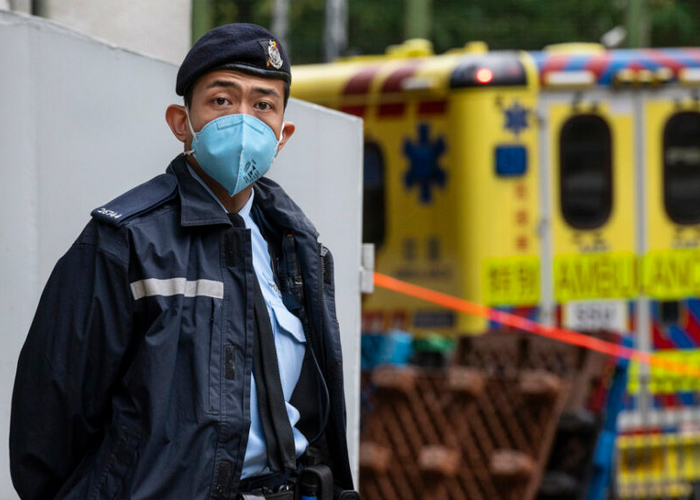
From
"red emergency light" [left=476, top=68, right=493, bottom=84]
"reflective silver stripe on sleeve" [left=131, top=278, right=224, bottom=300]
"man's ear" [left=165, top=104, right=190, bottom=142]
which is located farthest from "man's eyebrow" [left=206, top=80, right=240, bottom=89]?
"red emergency light" [left=476, top=68, right=493, bottom=84]

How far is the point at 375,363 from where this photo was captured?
6.55m

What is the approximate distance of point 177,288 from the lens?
7.22 ft

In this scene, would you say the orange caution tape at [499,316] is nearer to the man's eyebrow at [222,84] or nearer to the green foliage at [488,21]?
the man's eyebrow at [222,84]

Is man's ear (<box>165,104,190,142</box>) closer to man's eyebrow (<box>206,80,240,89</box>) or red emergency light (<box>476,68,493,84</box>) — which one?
man's eyebrow (<box>206,80,240,89</box>)

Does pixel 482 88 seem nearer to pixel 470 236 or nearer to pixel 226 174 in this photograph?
pixel 470 236

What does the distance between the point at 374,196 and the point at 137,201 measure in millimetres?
5770

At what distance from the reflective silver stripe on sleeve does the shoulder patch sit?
0.39 feet

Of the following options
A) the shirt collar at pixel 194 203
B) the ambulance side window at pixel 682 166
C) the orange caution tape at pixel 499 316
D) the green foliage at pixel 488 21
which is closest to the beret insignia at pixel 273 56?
the shirt collar at pixel 194 203

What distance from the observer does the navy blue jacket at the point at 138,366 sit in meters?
2.15

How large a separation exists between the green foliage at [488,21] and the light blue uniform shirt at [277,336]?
55.3 feet

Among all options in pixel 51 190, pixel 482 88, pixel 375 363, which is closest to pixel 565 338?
pixel 375 363

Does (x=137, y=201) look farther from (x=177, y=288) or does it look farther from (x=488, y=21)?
(x=488, y=21)

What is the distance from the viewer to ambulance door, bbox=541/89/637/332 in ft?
24.6

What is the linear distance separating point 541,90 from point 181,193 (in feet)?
18.1
